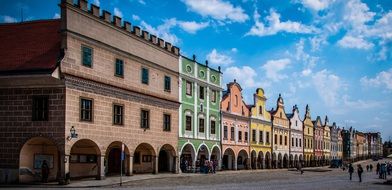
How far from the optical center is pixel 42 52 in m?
30.5

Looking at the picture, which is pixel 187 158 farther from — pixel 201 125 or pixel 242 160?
pixel 242 160

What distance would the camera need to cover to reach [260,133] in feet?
208

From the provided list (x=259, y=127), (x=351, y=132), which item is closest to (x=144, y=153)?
(x=259, y=127)

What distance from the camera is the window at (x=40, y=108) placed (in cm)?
2991

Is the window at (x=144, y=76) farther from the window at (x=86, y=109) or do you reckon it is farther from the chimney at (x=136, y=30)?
the window at (x=86, y=109)

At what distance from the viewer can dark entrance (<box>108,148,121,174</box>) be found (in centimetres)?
3882

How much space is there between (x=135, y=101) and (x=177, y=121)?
25.0 feet

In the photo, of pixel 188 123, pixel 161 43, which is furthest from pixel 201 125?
pixel 161 43

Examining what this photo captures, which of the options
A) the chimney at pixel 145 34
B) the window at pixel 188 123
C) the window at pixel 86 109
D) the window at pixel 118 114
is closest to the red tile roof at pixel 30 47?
the window at pixel 86 109

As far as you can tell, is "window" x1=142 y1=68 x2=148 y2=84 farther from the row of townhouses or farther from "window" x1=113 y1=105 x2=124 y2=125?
"window" x1=113 y1=105 x2=124 y2=125

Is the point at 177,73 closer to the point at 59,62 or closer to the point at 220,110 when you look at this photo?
the point at 220,110

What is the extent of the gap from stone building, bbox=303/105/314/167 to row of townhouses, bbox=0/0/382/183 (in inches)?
1247

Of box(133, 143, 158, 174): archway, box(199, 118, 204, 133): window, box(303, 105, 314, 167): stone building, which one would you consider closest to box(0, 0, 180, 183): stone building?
box(133, 143, 158, 174): archway

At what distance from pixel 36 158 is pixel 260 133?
122 feet
